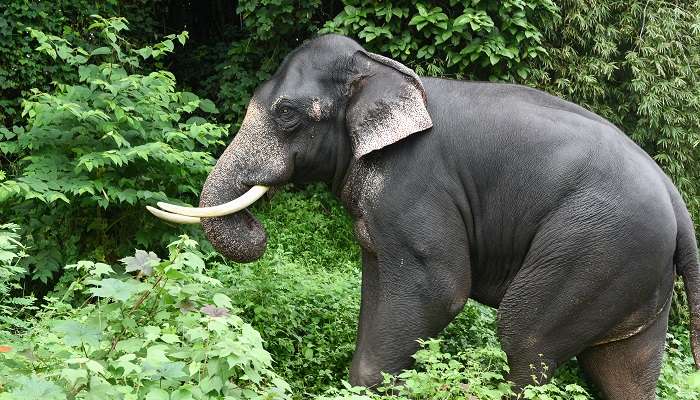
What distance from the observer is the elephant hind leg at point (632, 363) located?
4.95 metres

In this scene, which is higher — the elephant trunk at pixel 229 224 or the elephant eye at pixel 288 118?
the elephant eye at pixel 288 118

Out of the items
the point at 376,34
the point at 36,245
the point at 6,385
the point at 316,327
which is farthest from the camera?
the point at 376,34

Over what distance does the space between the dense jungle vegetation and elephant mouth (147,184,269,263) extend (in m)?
0.26

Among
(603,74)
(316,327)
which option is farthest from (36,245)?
(603,74)

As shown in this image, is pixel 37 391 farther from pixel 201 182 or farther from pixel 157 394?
pixel 201 182

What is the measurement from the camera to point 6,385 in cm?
328

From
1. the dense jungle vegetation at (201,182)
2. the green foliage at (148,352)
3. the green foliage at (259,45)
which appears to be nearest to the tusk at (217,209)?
the dense jungle vegetation at (201,182)

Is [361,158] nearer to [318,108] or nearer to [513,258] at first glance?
[318,108]

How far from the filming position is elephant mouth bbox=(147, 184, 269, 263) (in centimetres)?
507

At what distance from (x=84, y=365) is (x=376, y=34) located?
216 inches

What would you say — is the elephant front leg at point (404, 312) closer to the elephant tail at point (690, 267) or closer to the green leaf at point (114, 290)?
the elephant tail at point (690, 267)

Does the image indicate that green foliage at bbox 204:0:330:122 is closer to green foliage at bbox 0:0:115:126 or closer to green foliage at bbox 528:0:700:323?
green foliage at bbox 0:0:115:126

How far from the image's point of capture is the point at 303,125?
509cm

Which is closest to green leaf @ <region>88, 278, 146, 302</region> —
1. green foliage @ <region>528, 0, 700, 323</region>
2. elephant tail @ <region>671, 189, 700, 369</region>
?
elephant tail @ <region>671, 189, 700, 369</region>
